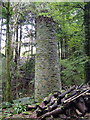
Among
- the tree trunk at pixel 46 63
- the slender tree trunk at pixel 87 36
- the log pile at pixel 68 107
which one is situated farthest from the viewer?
the tree trunk at pixel 46 63

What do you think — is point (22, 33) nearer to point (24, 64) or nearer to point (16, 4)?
point (24, 64)

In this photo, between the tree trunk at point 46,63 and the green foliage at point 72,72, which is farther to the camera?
the green foliage at point 72,72

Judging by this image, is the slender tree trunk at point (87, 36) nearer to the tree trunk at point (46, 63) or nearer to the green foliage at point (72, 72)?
the green foliage at point (72, 72)

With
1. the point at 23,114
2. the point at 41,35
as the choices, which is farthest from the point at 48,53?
the point at 23,114

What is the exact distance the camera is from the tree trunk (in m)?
2.60

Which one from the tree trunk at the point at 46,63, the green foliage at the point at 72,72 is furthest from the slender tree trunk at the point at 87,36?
the tree trunk at the point at 46,63

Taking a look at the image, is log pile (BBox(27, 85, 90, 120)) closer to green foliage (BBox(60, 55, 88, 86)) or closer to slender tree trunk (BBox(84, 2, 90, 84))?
slender tree trunk (BBox(84, 2, 90, 84))

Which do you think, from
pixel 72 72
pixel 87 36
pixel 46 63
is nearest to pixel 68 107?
pixel 46 63

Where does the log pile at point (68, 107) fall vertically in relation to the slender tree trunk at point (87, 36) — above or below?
below

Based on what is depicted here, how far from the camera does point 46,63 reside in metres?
2.61

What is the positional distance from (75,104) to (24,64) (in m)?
2.56

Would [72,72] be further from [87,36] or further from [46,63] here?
[87,36]

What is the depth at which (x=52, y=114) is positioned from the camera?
1680 mm

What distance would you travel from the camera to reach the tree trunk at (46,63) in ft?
8.53
